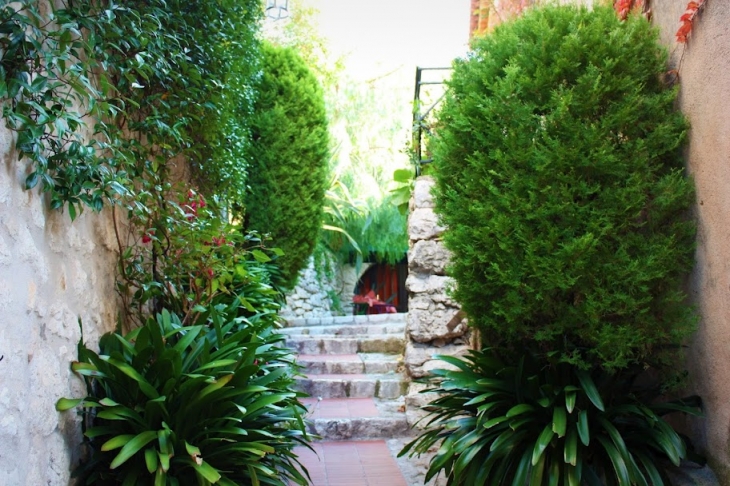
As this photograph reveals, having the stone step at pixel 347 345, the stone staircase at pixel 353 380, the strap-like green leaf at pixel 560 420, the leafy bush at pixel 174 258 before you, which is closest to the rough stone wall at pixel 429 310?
the stone staircase at pixel 353 380

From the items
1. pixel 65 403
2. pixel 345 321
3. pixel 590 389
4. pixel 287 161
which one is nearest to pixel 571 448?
pixel 590 389

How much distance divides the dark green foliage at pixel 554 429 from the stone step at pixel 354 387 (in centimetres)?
223

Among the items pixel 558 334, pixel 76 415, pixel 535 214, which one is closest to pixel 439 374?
pixel 558 334

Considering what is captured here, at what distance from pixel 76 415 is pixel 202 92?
6.91 feet

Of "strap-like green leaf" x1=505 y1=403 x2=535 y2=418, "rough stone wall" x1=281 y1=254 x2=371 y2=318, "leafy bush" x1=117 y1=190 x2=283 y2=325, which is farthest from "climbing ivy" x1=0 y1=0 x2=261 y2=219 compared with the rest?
"rough stone wall" x1=281 y1=254 x2=371 y2=318

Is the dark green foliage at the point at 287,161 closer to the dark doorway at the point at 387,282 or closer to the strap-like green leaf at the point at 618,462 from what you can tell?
the strap-like green leaf at the point at 618,462

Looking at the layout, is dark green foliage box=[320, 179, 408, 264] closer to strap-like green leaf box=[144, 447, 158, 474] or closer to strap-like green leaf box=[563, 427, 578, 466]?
strap-like green leaf box=[563, 427, 578, 466]

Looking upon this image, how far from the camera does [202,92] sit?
13.3 ft

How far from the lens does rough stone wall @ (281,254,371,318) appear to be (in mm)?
11109

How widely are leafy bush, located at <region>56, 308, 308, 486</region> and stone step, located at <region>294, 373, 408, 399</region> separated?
261 centimetres

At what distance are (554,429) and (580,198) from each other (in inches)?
43.7

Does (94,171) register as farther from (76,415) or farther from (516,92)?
(516,92)

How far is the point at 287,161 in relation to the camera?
7551 mm

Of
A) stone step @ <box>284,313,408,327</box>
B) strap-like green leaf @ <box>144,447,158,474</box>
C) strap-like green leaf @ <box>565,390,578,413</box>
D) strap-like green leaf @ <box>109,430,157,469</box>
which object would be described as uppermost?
stone step @ <box>284,313,408,327</box>
